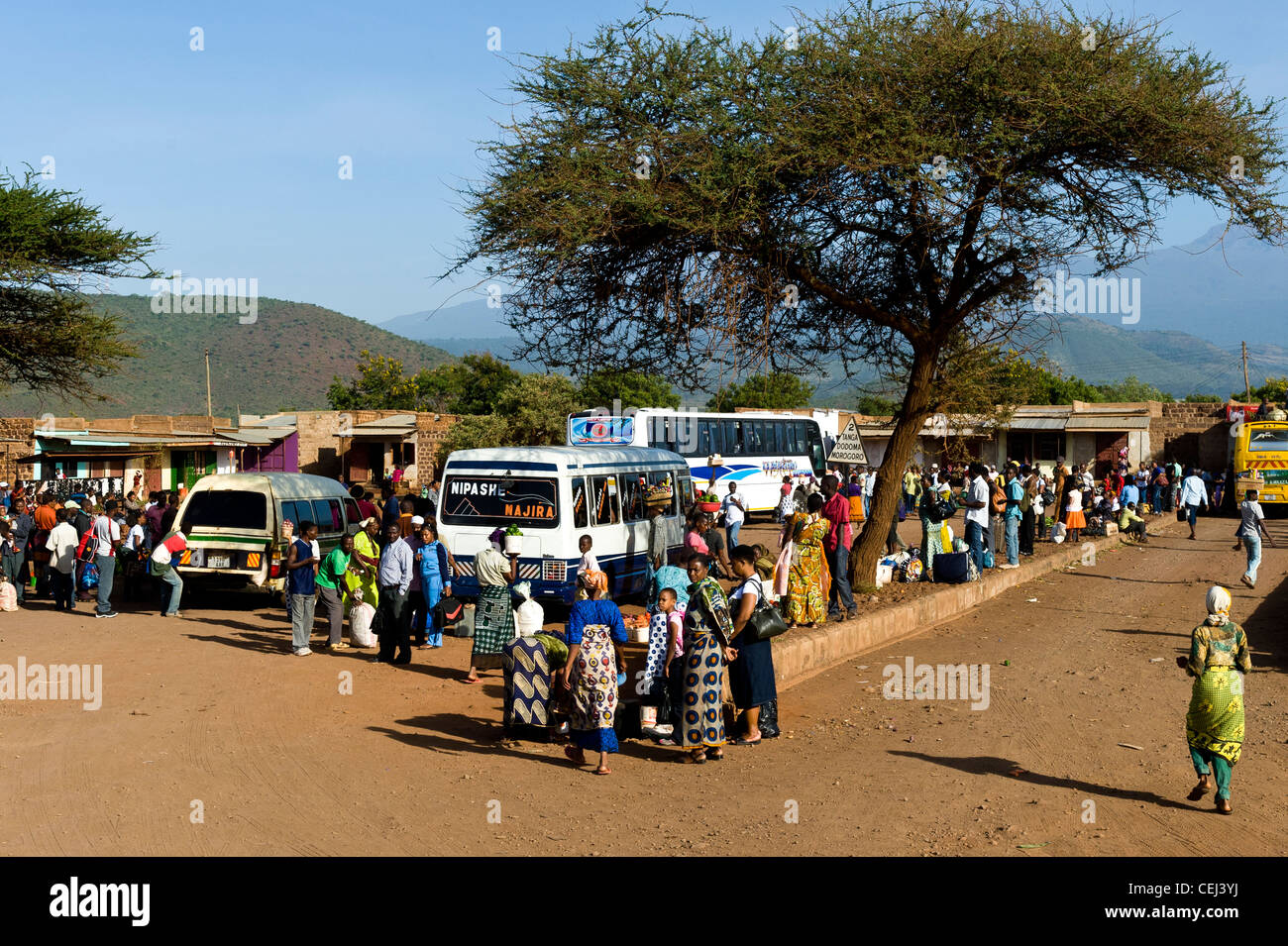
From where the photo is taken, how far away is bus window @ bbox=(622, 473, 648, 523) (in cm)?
1608

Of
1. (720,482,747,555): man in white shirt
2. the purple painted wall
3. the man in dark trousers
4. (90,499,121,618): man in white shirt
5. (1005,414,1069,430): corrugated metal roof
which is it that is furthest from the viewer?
(1005,414,1069,430): corrugated metal roof

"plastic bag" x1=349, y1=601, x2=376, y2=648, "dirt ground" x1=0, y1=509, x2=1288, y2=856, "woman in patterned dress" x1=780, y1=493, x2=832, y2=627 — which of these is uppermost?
"woman in patterned dress" x1=780, y1=493, x2=832, y2=627

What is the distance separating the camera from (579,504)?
573 inches

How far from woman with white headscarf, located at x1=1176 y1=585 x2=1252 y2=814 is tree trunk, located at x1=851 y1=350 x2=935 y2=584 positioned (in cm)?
880

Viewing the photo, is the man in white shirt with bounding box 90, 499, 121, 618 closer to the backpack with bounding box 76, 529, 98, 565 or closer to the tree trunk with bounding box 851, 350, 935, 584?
the backpack with bounding box 76, 529, 98, 565

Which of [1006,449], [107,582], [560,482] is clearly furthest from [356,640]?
[1006,449]

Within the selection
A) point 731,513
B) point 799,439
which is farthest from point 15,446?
point 799,439

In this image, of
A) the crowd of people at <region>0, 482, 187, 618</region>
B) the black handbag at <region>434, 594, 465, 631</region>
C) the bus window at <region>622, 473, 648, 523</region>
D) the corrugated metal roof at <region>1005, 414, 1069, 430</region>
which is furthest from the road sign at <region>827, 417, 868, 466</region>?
the corrugated metal roof at <region>1005, 414, 1069, 430</region>

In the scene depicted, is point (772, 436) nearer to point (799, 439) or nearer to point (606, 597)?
point (799, 439)

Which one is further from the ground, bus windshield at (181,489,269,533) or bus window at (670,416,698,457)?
bus window at (670,416,698,457)

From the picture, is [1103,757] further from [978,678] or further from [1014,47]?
[1014,47]

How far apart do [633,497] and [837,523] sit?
3681 millimetres

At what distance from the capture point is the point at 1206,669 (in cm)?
698
